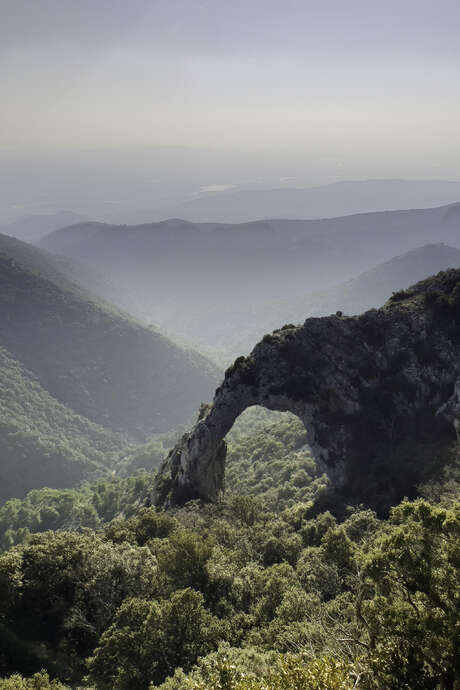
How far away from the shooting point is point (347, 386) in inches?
2235

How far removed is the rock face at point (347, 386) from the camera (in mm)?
54719

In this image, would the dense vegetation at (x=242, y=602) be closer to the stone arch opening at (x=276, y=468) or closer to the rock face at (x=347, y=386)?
the rock face at (x=347, y=386)

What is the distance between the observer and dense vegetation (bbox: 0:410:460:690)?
14148 millimetres

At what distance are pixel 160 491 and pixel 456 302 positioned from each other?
53.9 meters

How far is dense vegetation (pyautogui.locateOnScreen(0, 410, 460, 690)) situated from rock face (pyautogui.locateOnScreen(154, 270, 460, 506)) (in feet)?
26.6

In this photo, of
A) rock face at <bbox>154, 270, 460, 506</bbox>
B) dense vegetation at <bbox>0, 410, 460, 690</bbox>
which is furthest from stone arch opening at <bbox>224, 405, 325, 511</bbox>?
dense vegetation at <bbox>0, 410, 460, 690</bbox>

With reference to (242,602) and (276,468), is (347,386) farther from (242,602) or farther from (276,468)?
(242,602)

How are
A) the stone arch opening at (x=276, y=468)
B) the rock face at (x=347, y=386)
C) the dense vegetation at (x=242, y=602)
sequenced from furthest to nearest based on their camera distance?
the stone arch opening at (x=276, y=468)
the rock face at (x=347, y=386)
the dense vegetation at (x=242, y=602)

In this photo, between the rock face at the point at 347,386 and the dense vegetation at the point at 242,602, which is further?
the rock face at the point at 347,386

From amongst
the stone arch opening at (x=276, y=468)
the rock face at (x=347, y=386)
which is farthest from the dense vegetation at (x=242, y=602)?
the stone arch opening at (x=276, y=468)

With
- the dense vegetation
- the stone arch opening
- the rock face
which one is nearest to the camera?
the dense vegetation

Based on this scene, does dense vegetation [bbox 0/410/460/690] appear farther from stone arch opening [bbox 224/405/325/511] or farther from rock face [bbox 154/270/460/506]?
stone arch opening [bbox 224/405/325/511]

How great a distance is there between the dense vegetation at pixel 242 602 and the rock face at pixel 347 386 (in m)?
8.11

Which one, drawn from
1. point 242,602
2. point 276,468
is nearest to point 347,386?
point 276,468
